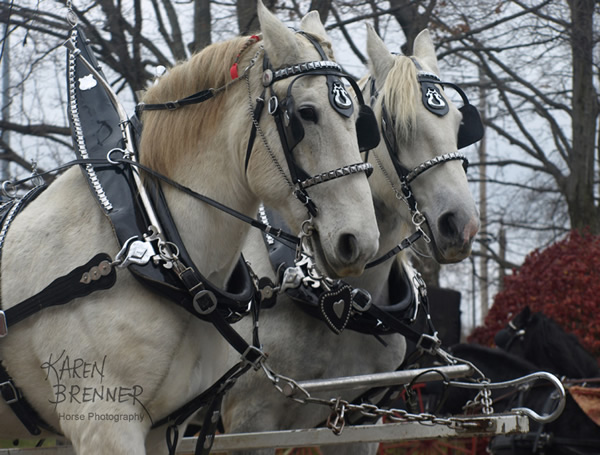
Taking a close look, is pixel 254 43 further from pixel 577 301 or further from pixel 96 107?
pixel 577 301

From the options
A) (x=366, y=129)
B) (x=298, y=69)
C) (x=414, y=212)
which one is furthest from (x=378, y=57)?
(x=298, y=69)

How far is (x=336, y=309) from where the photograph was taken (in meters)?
3.33

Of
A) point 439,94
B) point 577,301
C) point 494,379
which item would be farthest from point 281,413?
point 577,301

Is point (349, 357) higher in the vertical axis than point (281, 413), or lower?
higher

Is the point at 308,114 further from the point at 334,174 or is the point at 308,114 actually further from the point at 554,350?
the point at 554,350

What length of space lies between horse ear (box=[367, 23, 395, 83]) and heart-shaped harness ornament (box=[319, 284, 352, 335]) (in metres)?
1.26

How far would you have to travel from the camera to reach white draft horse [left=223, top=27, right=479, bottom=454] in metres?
3.51

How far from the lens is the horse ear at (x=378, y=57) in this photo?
402 centimetres

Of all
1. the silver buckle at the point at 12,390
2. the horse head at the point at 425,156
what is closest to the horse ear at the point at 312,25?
the horse head at the point at 425,156

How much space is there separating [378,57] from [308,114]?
5.30ft

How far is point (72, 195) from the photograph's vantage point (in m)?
2.76

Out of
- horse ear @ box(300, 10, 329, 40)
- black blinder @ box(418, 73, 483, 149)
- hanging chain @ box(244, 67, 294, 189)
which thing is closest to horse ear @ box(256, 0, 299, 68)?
hanging chain @ box(244, 67, 294, 189)

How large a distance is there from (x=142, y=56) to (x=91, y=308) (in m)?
5.44

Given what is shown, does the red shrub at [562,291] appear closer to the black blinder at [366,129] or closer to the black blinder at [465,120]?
the black blinder at [465,120]
